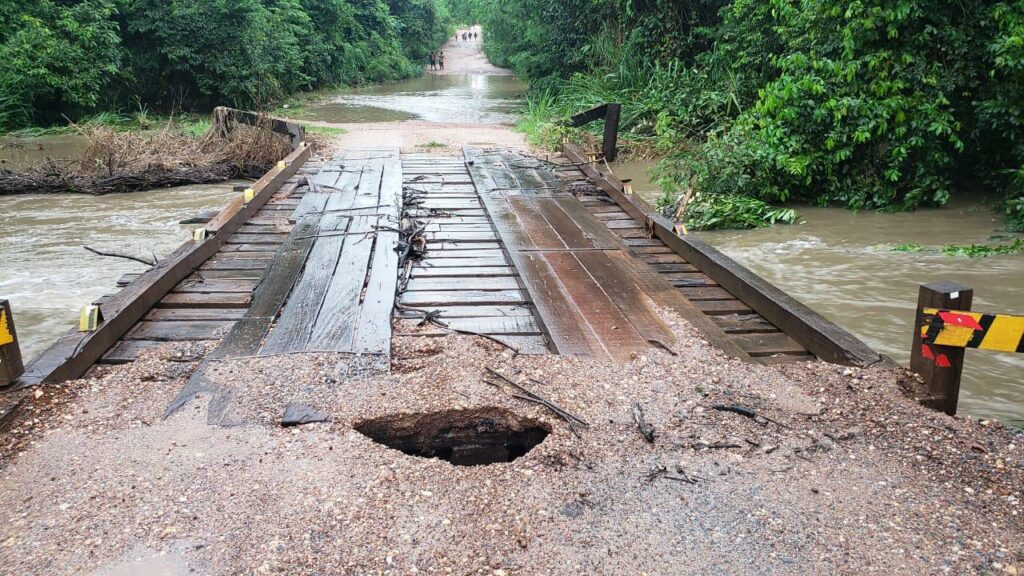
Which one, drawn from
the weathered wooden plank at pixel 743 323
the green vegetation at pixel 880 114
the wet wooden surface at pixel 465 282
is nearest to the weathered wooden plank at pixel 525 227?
the wet wooden surface at pixel 465 282

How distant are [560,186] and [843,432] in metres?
5.21

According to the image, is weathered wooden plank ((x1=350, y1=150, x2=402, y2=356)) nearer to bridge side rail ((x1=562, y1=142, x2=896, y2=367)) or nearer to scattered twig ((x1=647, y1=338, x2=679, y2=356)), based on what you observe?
scattered twig ((x1=647, y1=338, x2=679, y2=356))

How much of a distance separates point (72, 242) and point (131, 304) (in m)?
5.23

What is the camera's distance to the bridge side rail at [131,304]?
3.30 m

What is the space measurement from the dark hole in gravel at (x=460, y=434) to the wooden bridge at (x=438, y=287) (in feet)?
1.75

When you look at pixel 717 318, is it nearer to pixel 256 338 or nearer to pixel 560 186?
pixel 256 338

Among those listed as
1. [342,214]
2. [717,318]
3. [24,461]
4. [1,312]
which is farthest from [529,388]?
[342,214]

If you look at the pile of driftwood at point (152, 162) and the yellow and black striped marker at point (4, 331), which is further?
the pile of driftwood at point (152, 162)

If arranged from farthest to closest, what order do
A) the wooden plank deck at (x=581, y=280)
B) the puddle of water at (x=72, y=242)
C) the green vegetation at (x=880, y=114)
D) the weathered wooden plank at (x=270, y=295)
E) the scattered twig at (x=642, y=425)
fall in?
the green vegetation at (x=880, y=114), the puddle of water at (x=72, y=242), the wooden plank deck at (x=581, y=280), the weathered wooden plank at (x=270, y=295), the scattered twig at (x=642, y=425)

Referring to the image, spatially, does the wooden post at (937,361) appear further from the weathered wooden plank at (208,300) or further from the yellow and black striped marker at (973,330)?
the weathered wooden plank at (208,300)

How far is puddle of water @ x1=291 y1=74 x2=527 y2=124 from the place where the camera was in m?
19.0

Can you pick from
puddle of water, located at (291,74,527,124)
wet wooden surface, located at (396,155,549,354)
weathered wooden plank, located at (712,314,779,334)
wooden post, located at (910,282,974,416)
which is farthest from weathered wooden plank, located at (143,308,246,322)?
puddle of water, located at (291,74,527,124)

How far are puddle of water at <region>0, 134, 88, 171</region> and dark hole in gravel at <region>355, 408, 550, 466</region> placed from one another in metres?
11.5

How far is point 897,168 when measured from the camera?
8820 mm
